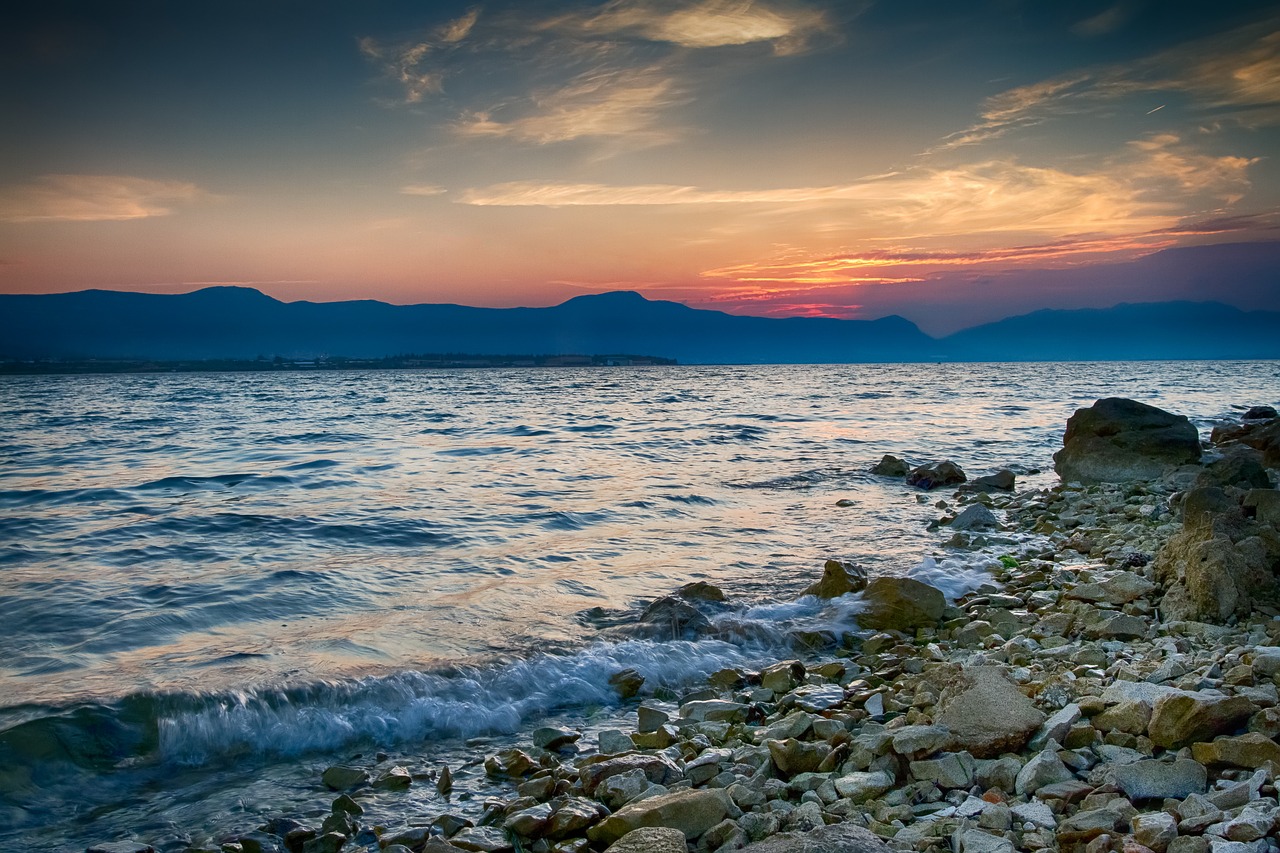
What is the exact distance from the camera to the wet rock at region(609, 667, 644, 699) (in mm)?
6480

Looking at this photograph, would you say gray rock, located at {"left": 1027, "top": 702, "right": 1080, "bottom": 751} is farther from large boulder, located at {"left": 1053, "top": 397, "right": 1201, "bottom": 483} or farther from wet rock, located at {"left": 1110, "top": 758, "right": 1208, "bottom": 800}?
large boulder, located at {"left": 1053, "top": 397, "right": 1201, "bottom": 483}

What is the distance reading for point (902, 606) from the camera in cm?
787

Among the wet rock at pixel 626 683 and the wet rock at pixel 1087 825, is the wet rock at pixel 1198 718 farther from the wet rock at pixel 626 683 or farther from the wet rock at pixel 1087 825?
the wet rock at pixel 626 683

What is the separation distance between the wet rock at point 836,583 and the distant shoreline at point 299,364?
131m

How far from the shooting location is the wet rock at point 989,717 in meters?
4.17

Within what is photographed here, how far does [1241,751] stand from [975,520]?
9.57m

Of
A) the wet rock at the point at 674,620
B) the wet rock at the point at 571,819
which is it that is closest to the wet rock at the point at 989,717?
the wet rock at the point at 571,819

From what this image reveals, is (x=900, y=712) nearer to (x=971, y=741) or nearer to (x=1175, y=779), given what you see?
(x=971, y=741)

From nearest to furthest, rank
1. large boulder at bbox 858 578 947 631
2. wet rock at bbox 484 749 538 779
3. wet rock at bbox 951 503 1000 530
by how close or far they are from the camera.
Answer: wet rock at bbox 484 749 538 779
large boulder at bbox 858 578 947 631
wet rock at bbox 951 503 1000 530

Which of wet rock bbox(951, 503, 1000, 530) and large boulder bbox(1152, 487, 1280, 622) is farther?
wet rock bbox(951, 503, 1000, 530)

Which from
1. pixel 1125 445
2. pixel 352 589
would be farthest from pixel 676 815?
pixel 1125 445

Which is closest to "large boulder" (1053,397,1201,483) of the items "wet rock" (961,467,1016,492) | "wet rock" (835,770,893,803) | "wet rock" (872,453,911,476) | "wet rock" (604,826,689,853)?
"wet rock" (961,467,1016,492)

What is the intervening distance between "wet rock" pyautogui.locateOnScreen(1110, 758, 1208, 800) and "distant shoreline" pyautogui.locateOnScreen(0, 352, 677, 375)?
135m

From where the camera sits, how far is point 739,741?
515cm
